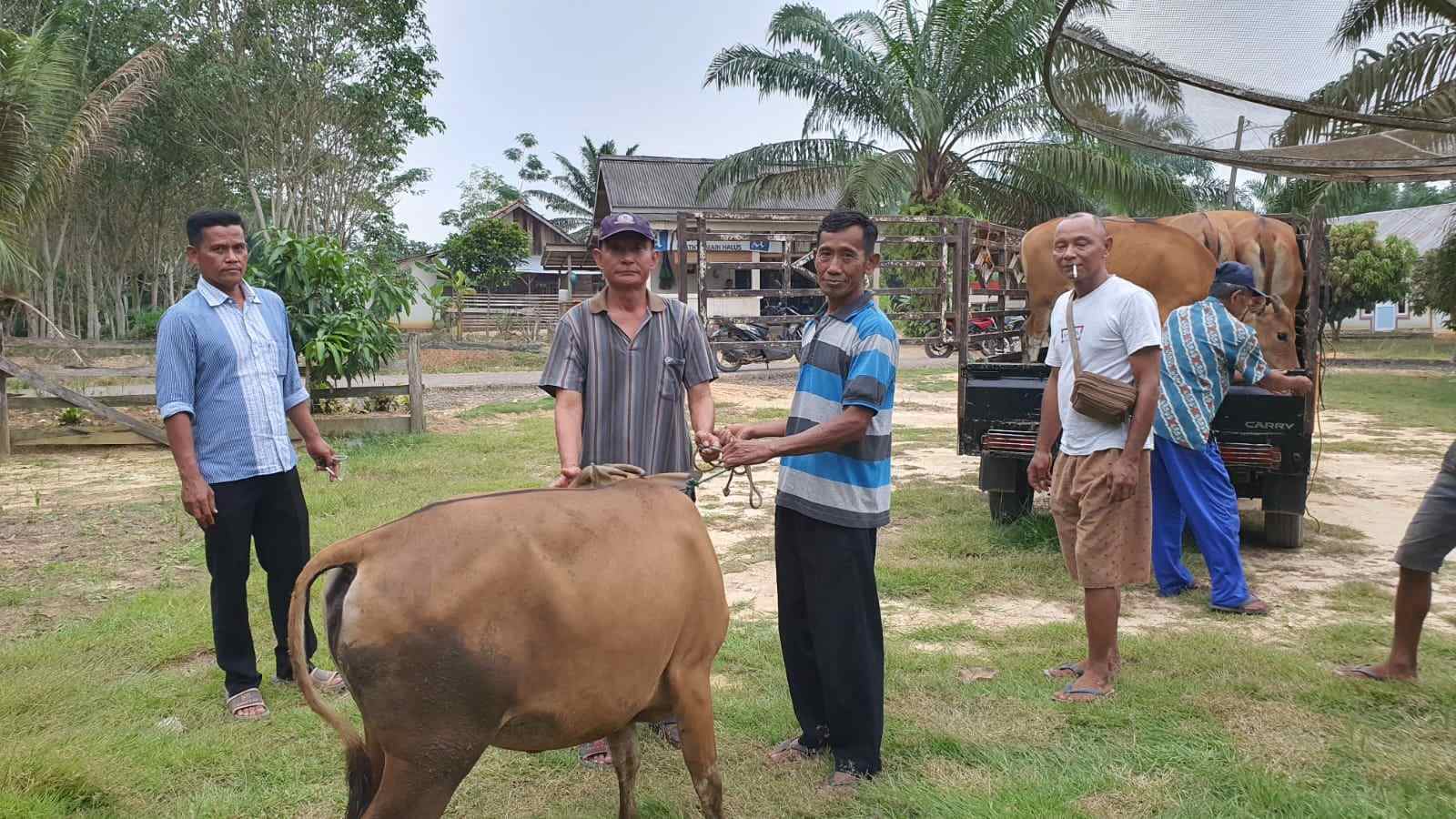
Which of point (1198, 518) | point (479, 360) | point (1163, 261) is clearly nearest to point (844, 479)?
point (1198, 518)

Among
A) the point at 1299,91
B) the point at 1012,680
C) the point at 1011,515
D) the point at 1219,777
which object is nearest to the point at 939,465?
the point at 1011,515

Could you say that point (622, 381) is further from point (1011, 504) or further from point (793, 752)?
point (1011, 504)

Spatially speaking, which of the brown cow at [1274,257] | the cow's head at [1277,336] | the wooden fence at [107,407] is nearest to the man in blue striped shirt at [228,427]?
the cow's head at [1277,336]

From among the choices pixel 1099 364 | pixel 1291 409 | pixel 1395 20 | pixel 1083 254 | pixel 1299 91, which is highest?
pixel 1395 20

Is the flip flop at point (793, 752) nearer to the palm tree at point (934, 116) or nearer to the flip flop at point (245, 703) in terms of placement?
the flip flop at point (245, 703)

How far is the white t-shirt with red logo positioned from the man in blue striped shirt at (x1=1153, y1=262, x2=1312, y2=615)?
3.96 ft

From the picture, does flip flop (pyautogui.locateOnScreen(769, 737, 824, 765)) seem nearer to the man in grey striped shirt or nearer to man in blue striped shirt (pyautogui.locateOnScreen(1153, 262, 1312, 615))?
the man in grey striped shirt

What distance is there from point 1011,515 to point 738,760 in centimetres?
375

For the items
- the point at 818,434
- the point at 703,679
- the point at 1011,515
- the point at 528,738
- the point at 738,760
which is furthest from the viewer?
the point at 1011,515

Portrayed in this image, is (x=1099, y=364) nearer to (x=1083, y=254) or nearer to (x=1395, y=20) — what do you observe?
(x=1083, y=254)

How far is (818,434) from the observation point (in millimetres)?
3006

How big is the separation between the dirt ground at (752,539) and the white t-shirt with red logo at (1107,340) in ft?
4.35

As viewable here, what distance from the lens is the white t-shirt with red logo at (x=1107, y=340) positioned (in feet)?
12.3

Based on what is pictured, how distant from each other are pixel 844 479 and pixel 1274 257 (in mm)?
5412
